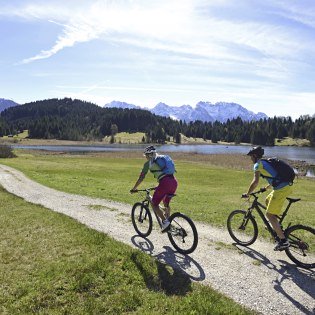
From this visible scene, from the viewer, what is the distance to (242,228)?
13867 mm

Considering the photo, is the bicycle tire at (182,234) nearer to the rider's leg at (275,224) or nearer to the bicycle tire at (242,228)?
the bicycle tire at (242,228)

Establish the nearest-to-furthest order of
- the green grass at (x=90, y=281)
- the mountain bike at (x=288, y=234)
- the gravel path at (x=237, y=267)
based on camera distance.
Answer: the green grass at (x=90, y=281) < the gravel path at (x=237, y=267) < the mountain bike at (x=288, y=234)

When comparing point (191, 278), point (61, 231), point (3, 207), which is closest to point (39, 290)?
point (191, 278)

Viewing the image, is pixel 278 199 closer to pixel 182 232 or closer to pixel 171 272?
pixel 182 232

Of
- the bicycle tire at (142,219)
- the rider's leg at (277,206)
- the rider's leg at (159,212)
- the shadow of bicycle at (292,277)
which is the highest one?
the rider's leg at (277,206)

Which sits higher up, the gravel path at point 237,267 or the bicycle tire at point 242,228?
the bicycle tire at point 242,228

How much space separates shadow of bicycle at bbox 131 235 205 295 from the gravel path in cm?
3

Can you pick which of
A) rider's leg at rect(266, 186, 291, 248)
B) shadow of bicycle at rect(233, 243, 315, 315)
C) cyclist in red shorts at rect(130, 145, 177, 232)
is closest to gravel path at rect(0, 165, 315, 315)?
shadow of bicycle at rect(233, 243, 315, 315)

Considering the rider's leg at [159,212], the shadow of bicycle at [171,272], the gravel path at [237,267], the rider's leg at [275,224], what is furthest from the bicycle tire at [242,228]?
the rider's leg at [159,212]

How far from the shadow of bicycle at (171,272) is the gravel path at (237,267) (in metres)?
0.03

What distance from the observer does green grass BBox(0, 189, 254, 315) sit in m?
9.01

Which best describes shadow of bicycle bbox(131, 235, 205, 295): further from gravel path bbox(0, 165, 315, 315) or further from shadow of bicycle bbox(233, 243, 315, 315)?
shadow of bicycle bbox(233, 243, 315, 315)

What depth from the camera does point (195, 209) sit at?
23234mm

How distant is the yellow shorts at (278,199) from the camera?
1173 centimetres
